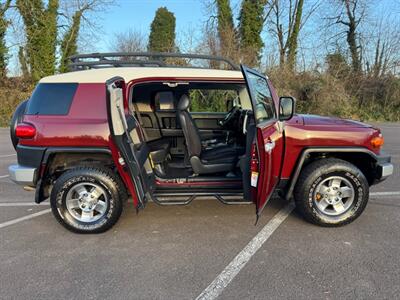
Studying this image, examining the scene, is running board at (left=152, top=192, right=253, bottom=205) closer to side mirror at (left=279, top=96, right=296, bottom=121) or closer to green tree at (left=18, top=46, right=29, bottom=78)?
side mirror at (left=279, top=96, right=296, bottom=121)


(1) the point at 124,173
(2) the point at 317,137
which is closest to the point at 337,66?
(2) the point at 317,137

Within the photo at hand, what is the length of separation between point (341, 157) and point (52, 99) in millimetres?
3507

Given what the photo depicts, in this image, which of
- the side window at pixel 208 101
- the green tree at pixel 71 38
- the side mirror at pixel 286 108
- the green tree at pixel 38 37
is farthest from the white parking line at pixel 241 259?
the green tree at pixel 71 38

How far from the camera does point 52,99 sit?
384 cm

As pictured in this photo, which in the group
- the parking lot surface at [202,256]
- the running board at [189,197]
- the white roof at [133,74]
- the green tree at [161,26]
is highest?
the green tree at [161,26]

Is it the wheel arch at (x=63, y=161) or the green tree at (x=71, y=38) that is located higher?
the green tree at (x=71, y=38)

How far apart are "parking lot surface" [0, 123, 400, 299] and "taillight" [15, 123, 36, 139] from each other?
1140 millimetres

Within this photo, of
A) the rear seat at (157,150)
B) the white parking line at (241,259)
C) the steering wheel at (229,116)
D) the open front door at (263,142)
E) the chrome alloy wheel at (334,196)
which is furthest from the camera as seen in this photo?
the steering wheel at (229,116)

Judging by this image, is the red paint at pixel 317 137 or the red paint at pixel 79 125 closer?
the red paint at pixel 79 125

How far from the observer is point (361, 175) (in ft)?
12.7

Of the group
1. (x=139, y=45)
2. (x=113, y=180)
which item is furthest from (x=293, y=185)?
(x=139, y=45)

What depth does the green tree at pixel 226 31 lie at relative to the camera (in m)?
19.8

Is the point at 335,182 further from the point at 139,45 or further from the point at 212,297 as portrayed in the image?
the point at 139,45

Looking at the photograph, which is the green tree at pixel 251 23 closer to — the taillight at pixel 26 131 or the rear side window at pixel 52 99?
the rear side window at pixel 52 99
